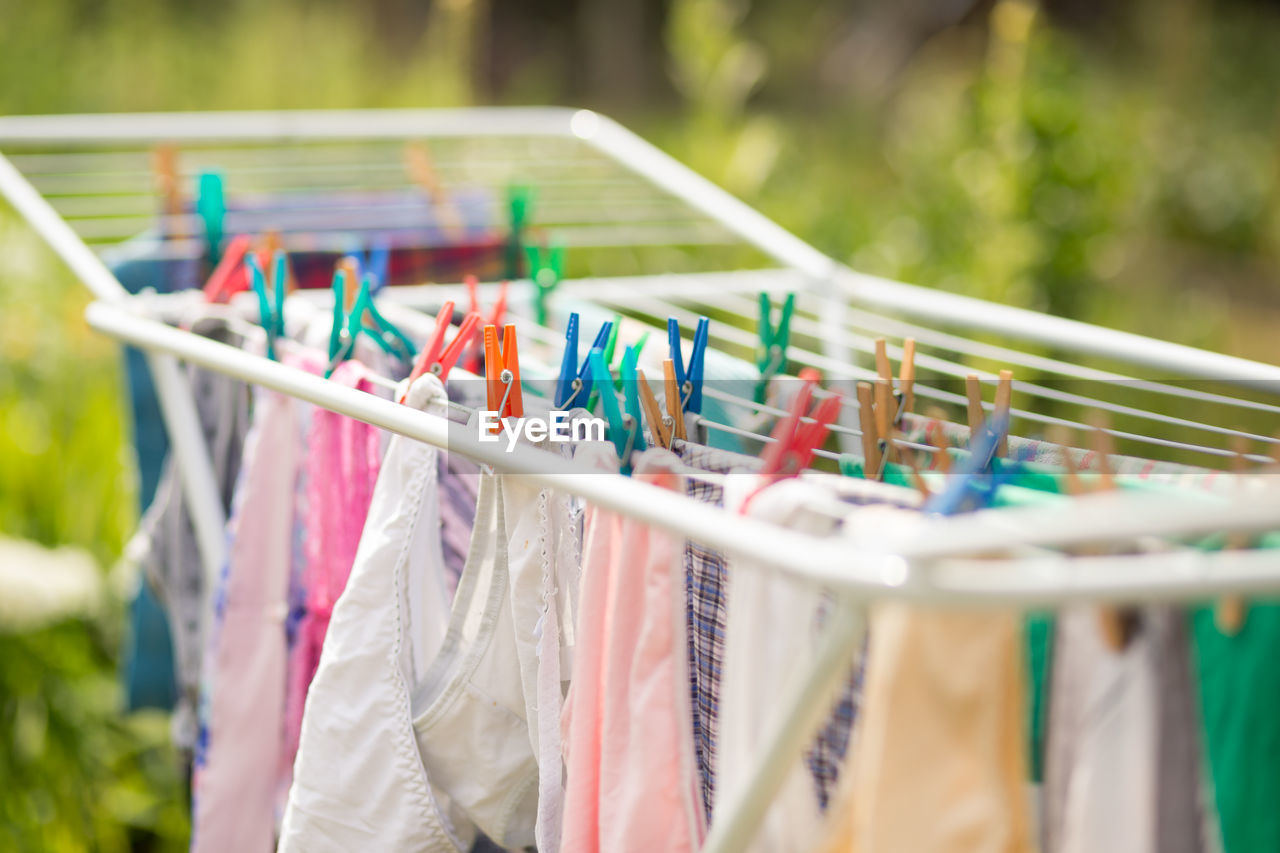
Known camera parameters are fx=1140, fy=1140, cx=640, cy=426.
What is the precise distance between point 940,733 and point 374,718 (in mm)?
468

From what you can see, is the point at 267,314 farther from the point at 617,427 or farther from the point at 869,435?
the point at 869,435

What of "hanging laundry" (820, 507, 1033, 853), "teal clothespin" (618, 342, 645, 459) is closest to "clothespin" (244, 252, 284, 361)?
"teal clothespin" (618, 342, 645, 459)

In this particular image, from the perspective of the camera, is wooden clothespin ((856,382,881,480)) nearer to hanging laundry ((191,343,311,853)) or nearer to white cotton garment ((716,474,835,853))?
white cotton garment ((716,474,835,853))

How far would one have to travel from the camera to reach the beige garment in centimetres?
59

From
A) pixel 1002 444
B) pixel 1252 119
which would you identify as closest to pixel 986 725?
pixel 1002 444

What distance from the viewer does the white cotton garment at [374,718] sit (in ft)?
2.91

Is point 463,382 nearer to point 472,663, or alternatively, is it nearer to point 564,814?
point 472,663

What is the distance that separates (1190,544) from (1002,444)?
0.23 metres

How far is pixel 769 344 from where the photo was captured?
1092 millimetres

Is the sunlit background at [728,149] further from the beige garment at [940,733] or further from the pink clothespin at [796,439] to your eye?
the beige garment at [940,733]

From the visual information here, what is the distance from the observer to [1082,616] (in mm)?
630

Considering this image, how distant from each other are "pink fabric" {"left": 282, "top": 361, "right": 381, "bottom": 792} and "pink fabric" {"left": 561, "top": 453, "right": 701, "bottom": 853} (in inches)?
11.7

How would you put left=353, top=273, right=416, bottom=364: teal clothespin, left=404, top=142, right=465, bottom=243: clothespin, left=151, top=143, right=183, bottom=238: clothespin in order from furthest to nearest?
left=404, top=142, right=465, bottom=243: clothespin → left=151, top=143, right=183, bottom=238: clothespin → left=353, top=273, right=416, bottom=364: teal clothespin

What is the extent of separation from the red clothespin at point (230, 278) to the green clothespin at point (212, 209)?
0.58 feet
